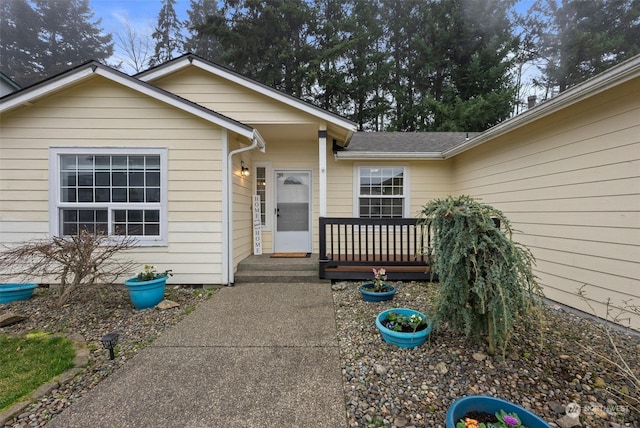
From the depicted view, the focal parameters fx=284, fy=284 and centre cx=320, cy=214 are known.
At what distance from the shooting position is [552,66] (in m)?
14.0

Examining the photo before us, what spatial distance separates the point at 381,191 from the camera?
261 inches

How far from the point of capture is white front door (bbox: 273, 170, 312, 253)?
21.2ft

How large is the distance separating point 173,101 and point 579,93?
5.28 metres

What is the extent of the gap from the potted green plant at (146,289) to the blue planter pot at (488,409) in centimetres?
362

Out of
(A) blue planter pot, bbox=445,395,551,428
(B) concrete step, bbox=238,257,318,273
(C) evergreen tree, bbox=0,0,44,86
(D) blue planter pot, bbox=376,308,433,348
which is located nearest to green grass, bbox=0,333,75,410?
(B) concrete step, bbox=238,257,318,273

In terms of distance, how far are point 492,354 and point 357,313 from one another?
4.92 ft

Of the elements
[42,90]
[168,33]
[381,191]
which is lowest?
[381,191]

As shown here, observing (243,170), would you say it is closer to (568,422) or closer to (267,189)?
(267,189)

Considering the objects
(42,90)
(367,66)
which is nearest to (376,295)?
(42,90)

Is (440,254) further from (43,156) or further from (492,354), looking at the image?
(43,156)

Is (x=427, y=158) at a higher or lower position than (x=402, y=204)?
higher

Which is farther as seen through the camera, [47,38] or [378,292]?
[47,38]

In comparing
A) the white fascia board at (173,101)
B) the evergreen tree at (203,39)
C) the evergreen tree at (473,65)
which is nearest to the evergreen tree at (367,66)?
the evergreen tree at (473,65)

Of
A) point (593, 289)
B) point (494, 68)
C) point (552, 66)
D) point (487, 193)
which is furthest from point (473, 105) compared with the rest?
point (593, 289)
